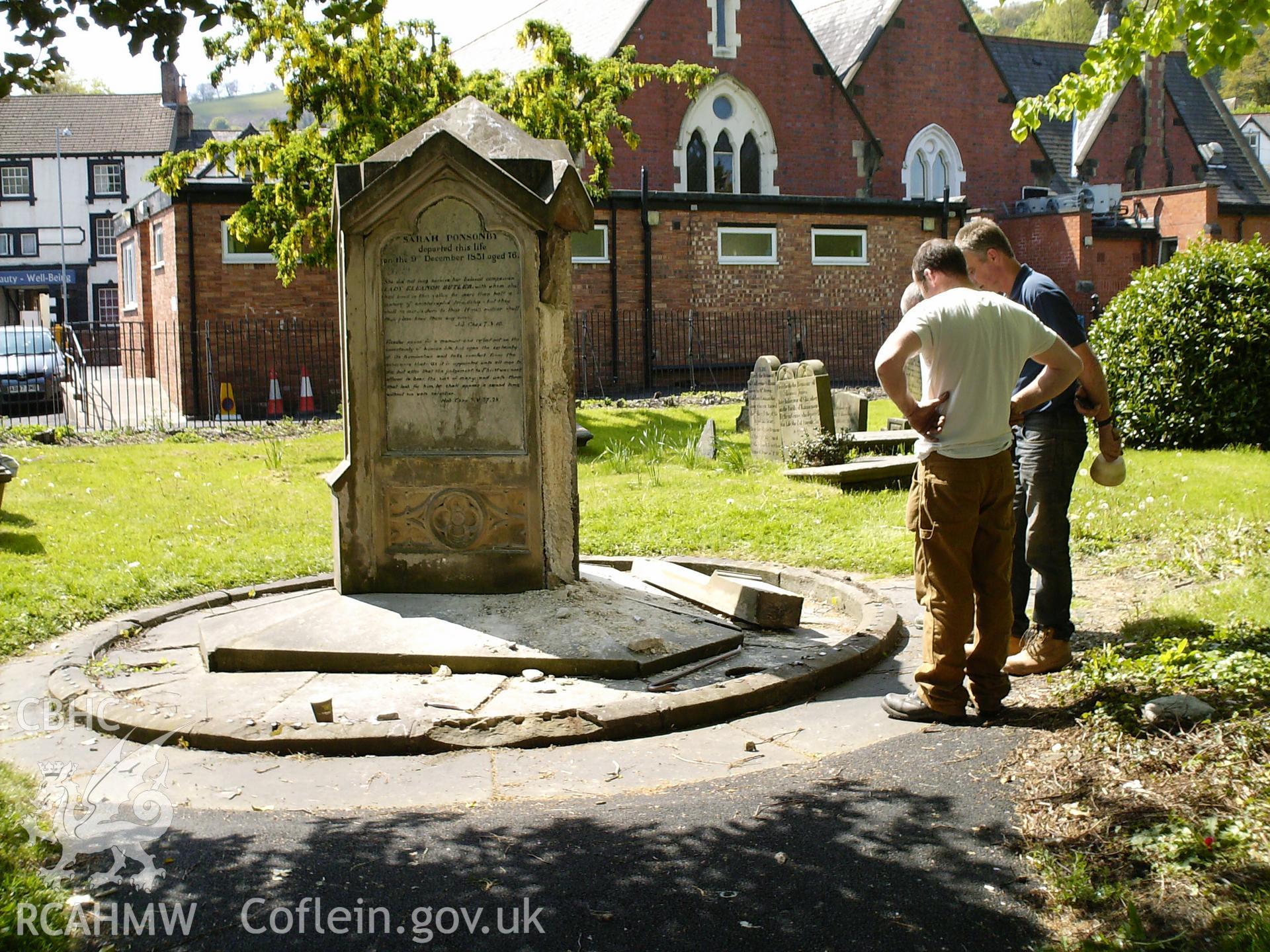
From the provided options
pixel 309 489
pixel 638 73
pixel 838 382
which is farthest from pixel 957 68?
pixel 309 489

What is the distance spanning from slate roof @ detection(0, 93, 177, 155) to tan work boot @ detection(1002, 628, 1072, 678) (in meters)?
60.3

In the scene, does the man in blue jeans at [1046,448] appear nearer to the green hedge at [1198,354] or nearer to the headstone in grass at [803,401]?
the headstone in grass at [803,401]

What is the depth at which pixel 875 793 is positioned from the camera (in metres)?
4.44

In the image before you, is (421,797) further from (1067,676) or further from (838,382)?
(838,382)

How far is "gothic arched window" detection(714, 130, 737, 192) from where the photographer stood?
1351 inches

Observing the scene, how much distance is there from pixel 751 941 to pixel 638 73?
16943 mm

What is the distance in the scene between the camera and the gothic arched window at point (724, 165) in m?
34.3

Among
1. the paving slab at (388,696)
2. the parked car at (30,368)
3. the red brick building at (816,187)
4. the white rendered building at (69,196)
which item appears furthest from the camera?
the white rendered building at (69,196)

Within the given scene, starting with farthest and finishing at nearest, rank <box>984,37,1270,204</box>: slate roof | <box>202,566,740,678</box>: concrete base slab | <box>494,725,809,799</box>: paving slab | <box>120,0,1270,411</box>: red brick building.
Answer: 1. <box>984,37,1270,204</box>: slate roof
2. <box>120,0,1270,411</box>: red brick building
3. <box>202,566,740,678</box>: concrete base slab
4. <box>494,725,809,799</box>: paving slab

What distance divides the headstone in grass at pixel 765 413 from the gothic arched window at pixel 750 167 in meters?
21.6

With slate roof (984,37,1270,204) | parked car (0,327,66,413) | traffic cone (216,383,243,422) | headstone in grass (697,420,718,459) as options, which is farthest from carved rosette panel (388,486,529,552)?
slate roof (984,37,1270,204)

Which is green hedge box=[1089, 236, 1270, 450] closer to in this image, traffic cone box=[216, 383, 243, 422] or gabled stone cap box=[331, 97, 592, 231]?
gabled stone cap box=[331, 97, 592, 231]

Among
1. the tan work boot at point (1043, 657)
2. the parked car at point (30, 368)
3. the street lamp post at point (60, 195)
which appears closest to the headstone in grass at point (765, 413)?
the tan work boot at point (1043, 657)

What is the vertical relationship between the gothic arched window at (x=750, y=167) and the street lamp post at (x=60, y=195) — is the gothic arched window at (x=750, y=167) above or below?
below
